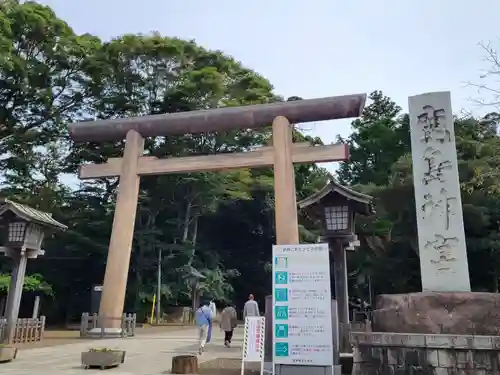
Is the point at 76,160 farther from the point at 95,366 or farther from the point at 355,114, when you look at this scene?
the point at 95,366

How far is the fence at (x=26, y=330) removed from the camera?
43.0 feet

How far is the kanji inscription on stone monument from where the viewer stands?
300 inches

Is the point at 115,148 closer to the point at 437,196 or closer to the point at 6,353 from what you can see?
the point at 6,353

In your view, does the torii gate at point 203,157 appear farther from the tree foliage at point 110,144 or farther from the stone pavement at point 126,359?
the tree foliage at point 110,144

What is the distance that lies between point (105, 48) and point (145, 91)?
3154 mm

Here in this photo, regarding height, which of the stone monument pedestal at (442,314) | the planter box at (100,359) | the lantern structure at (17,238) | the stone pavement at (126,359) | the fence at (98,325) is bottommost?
the stone pavement at (126,359)

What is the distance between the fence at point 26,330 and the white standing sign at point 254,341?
9483mm

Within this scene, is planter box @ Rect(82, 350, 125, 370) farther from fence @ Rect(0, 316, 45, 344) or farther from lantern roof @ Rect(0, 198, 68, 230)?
lantern roof @ Rect(0, 198, 68, 230)

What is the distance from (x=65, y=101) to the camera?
26.4 metres

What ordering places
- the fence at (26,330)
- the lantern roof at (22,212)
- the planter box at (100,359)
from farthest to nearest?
1. the lantern roof at (22,212)
2. the fence at (26,330)
3. the planter box at (100,359)

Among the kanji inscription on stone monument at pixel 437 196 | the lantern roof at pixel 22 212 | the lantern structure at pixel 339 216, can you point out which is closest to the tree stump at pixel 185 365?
the lantern structure at pixel 339 216

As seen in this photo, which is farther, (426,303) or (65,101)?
(65,101)

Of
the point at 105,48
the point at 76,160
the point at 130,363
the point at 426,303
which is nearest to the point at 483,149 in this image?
the point at 426,303

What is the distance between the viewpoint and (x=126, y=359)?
9.81 meters
